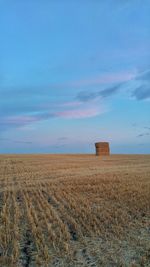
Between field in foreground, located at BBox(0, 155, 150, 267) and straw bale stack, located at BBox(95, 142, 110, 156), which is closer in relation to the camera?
field in foreground, located at BBox(0, 155, 150, 267)

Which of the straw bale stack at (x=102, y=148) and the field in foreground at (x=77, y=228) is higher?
the straw bale stack at (x=102, y=148)

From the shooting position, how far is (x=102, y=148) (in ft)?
168

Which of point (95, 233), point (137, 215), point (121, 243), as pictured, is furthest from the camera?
point (137, 215)

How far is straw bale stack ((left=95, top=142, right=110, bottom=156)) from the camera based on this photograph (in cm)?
5112

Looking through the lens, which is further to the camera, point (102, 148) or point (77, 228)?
point (102, 148)

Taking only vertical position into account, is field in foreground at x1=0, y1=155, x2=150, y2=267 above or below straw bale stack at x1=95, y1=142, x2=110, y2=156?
below

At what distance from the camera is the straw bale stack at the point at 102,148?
168 ft

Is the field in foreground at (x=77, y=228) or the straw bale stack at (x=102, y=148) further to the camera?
the straw bale stack at (x=102, y=148)

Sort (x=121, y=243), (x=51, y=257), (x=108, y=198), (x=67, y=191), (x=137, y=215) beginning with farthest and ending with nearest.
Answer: (x=67, y=191)
(x=108, y=198)
(x=137, y=215)
(x=121, y=243)
(x=51, y=257)

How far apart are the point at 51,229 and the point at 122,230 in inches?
64.7

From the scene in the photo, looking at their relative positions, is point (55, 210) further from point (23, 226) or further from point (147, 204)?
point (147, 204)

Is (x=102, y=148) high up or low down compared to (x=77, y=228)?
up

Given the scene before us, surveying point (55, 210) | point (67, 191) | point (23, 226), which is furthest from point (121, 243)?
point (67, 191)

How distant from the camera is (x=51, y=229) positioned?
868 cm
